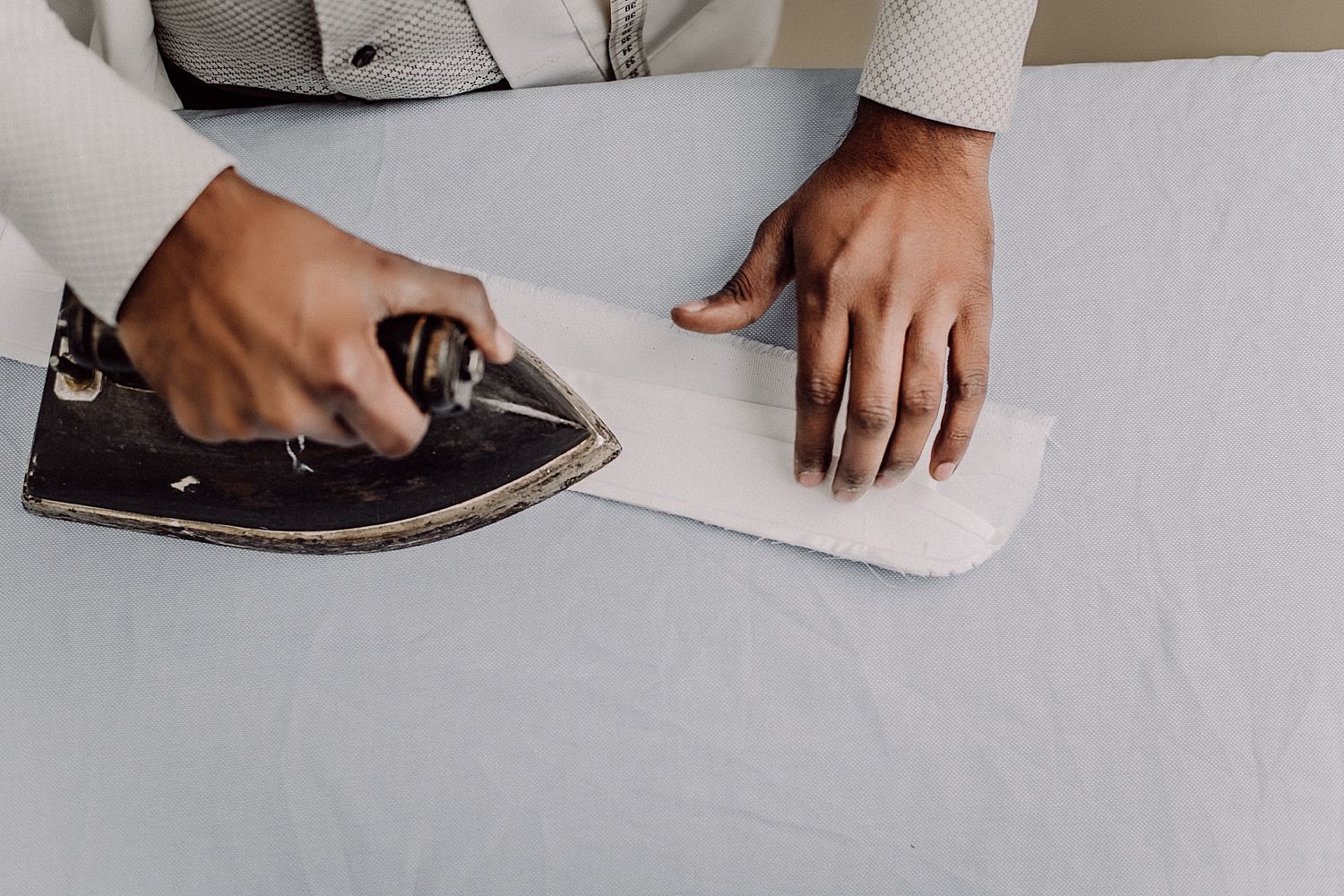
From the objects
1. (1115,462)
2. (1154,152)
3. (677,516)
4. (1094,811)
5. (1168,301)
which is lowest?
(1094,811)

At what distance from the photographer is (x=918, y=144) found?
0.77m

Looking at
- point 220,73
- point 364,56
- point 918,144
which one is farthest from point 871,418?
point 220,73

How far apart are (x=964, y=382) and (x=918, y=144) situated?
0.20 m

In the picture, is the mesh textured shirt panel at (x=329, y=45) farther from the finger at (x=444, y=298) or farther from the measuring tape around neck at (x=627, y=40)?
the finger at (x=444, y=298)

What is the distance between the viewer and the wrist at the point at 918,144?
77 centimetres

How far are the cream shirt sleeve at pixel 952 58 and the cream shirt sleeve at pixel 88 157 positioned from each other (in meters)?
0.50

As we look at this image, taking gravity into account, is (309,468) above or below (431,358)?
below

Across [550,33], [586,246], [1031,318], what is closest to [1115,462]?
[1031,318]

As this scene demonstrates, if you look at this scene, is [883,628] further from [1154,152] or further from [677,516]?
[1154,152]

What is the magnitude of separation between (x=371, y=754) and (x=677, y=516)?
0.31 meters

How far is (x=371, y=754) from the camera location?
764 mm

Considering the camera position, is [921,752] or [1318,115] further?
[1318,115]

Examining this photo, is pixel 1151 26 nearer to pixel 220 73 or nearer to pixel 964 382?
pixel 964 382

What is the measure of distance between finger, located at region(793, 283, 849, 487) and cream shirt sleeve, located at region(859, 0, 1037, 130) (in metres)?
0.17
